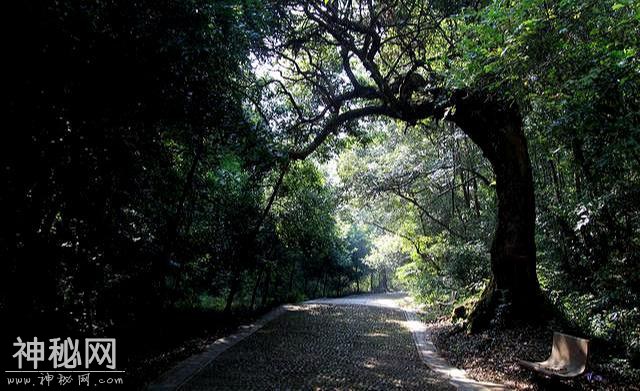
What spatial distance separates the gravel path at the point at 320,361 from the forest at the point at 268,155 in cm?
115

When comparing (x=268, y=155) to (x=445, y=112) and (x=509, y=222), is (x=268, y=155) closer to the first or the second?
(x=445, y=112)

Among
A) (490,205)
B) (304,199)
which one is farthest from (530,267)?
(304,199)

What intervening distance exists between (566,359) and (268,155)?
5.19m

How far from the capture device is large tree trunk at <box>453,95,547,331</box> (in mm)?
7754

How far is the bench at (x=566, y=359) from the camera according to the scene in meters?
4.57

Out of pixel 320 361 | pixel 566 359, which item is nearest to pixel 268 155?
pixel 320 361

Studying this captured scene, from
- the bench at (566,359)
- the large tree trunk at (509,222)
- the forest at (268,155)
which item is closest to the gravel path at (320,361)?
the forest at (268,155)

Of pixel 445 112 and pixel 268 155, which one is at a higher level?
pixel 445 112

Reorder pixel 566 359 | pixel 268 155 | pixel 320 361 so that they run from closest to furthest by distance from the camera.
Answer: pixel 566 359, pixel 268 155, pixel 320 361

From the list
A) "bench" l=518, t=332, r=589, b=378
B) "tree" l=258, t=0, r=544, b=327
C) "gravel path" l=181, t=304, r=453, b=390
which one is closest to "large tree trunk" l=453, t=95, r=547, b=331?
"tree" l=258, t=0, r=544, b=327

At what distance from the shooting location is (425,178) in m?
14.4

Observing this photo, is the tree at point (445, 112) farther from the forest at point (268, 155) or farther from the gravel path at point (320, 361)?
the gravel path at point (320, 361)

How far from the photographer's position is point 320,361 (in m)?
6.82

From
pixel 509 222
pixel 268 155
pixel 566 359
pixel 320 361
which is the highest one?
pixel 268 155
